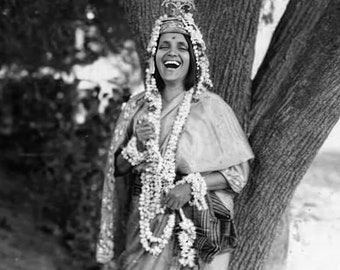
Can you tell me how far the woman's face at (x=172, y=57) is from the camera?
3115mm

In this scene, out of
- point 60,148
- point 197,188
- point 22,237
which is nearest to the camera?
point 197,188

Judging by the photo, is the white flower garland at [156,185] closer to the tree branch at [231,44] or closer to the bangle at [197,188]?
the bangle at [197,188]

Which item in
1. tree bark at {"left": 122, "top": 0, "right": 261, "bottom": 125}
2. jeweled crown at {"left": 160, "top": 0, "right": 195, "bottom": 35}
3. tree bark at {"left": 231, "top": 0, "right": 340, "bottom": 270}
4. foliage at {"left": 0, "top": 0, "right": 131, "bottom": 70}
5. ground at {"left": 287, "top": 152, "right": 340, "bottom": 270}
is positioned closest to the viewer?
jeweled crown at {"left": 160, "top": 0, "right": 195, "bottom": 35}

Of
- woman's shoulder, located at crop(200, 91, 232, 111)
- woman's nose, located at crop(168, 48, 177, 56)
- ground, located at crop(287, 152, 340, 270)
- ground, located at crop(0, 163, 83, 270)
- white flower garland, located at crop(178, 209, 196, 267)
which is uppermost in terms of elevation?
woman's nose, located at crop(168, 48, 177, 56)

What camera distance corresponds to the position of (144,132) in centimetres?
310

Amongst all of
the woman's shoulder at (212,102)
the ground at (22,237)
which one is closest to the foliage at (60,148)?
the ground at (22,237)

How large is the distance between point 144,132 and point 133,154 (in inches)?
4.2

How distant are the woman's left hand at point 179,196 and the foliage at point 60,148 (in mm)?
2742

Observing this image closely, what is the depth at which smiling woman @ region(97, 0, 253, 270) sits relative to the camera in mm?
3068

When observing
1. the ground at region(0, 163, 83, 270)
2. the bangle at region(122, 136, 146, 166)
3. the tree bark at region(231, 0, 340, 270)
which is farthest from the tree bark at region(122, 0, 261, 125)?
the ground at region(0, 163, 83, 270)

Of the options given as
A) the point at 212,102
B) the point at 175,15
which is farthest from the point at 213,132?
the point at 175,15

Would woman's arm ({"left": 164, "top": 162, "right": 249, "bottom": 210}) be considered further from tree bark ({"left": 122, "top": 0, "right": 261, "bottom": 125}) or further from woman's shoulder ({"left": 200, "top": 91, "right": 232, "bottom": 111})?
tree bark ({"left": 122, "top": 0, "right": 261, "bottom": 125})

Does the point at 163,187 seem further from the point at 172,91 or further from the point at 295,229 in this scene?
the point at 295,229

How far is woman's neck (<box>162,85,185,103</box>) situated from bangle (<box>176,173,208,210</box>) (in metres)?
0.36
